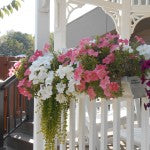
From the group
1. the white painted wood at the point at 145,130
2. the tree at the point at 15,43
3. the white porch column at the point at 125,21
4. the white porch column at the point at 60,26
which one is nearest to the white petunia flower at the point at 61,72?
the white painted wood at the point at 145,130

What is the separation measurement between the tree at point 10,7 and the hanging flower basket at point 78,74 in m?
0.65

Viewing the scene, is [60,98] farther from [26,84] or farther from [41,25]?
[41,25]

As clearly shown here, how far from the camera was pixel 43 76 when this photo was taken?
106 inches

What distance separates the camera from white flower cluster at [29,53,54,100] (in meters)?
2.67

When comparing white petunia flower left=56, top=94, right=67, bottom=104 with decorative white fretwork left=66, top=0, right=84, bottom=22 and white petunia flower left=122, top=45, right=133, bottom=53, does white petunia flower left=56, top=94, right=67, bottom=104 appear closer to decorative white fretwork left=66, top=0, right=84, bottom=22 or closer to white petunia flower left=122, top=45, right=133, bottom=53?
white petunia flower left=122, top=45, right=133, bottom=53

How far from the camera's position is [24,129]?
19.1 feet

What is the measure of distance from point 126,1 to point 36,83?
362cm

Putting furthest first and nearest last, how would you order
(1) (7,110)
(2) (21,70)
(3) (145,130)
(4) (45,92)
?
(1) (7,110)
(2) (21,70)
(4) (45,92)
(3) (145,130)

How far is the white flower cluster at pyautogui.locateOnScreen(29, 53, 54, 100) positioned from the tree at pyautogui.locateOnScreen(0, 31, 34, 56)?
30.1 m

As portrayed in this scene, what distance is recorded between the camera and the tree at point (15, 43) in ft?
116

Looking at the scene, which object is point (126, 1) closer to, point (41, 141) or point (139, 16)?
point (139, 16)

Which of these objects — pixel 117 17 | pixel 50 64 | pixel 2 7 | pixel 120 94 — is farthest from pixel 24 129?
pixel 120 94

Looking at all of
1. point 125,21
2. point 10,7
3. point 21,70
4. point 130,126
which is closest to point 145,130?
point 130,126

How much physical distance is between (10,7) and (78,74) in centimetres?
127
